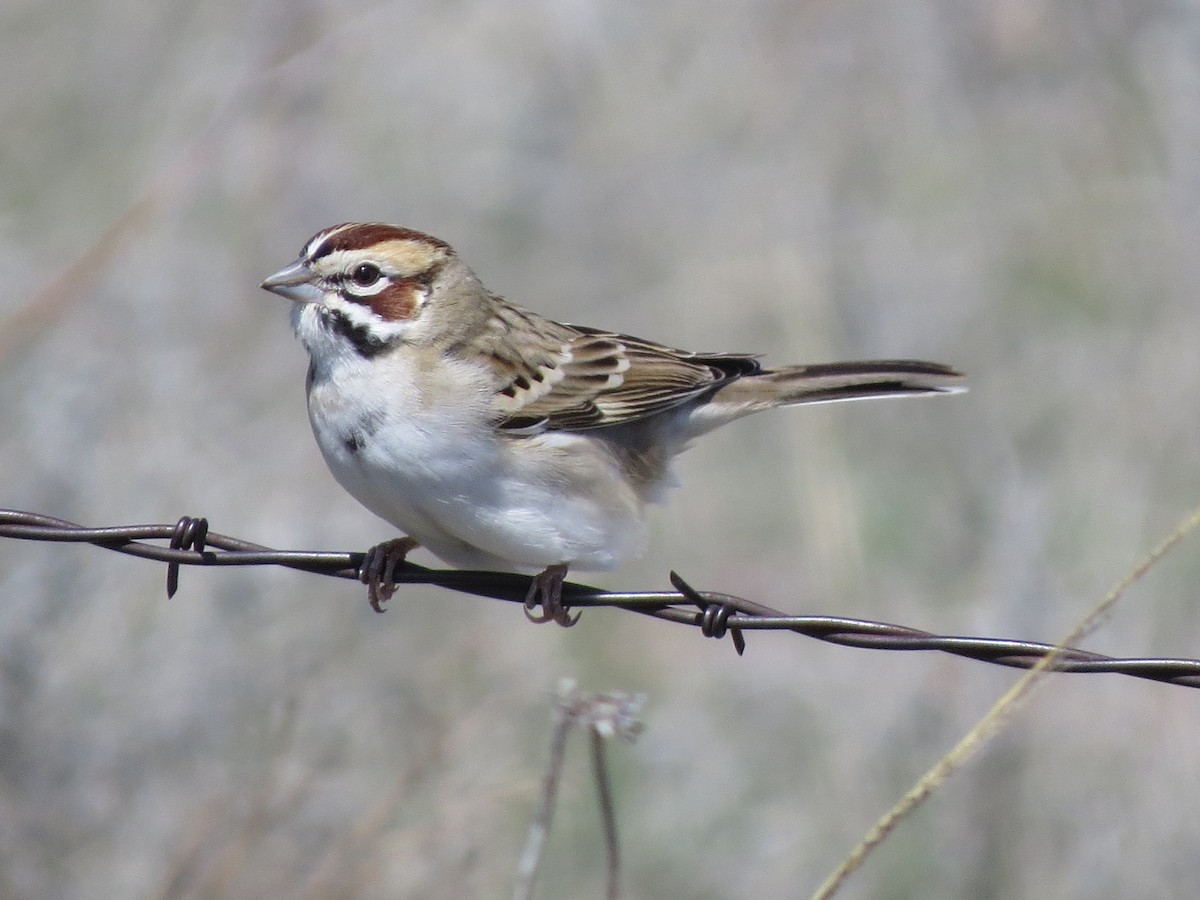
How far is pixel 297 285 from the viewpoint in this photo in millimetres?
3742

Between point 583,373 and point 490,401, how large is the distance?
0.42 metres

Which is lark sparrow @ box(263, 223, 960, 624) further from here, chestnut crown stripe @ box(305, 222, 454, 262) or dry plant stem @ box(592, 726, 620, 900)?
dry plant stem @ box(592, 726, 620, 900)

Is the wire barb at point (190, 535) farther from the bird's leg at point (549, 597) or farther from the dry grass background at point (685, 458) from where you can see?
the dry grass background at point (685, 458)

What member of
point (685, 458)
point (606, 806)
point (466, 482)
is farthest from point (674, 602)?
point (685, 458)

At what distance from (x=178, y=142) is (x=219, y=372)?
1352 millimetres

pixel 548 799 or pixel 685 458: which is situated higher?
pixel 685 458

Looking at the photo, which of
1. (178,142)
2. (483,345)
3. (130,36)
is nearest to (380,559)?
(483,345)

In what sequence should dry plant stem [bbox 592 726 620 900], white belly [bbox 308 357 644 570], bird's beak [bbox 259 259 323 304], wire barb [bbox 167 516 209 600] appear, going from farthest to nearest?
bird's beak [bbox 259 259 323 304]
white belly [bbox 308 357 644 570]
wire barb [bbox 167 516 209 600]
dry plant stem [bbox 592 726 620 900]

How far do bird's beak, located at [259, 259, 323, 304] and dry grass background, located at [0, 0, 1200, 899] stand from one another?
57cm

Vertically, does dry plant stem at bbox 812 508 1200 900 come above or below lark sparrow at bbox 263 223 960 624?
below

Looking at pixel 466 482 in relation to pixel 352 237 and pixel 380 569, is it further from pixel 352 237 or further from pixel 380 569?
pixel 352 237

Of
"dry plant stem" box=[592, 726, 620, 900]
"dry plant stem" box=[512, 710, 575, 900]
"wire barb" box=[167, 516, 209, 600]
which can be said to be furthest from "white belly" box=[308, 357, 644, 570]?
"dry plant stem" box=[592, 726, 620, 900]

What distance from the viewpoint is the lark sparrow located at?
12.0ft

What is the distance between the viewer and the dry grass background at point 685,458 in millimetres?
4859
